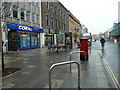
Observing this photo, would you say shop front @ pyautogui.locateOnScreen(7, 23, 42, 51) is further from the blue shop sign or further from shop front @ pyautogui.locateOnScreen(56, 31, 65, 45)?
shop front @ pyautogui.locateOnScreen(56, 31, 65, 45)

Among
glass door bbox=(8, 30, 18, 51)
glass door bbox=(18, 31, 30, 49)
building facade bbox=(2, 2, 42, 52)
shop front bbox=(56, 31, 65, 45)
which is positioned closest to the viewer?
building facade bbox=(2, 2, 42, 52)

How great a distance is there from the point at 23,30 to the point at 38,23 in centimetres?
599

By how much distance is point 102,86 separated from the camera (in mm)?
4297

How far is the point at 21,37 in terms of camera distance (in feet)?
62.7

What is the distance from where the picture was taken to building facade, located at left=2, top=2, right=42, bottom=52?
16.4m

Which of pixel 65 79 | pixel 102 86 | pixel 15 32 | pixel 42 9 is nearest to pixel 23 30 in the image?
pixel 15 32

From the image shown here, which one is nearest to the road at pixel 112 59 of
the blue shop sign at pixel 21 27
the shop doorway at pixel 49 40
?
the blue shop sign at pixel 21 27

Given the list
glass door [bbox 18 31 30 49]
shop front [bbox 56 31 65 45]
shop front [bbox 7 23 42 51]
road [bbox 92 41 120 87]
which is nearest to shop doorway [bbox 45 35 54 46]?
shop front [bbox 56 31 65 45]

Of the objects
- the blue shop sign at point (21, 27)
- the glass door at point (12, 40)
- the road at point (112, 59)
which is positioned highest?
the blue shop sign at point (21, 27)

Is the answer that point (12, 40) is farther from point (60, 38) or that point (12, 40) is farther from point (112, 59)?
point (60, 38)

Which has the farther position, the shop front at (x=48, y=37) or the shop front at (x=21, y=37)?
the shop front at (x=48, y=37)

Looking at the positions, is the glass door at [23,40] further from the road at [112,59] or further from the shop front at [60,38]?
the shop front at [60,38]

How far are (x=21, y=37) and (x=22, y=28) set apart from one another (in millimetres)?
1440

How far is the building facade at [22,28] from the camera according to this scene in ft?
53.9
